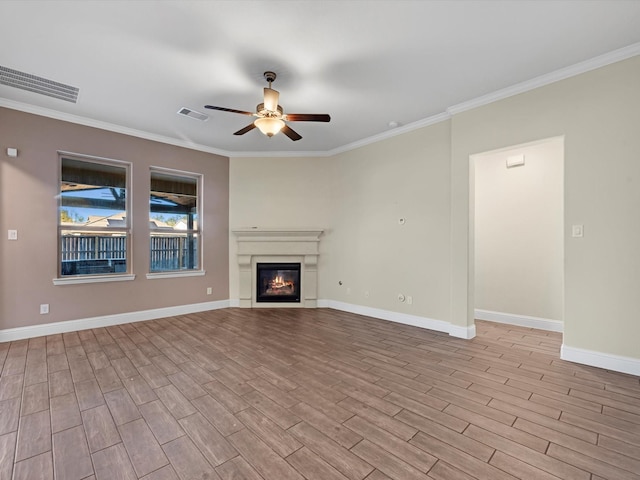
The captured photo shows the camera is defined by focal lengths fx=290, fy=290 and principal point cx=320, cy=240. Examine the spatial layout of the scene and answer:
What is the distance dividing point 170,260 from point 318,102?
11.8 ft

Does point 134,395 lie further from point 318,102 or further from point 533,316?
point 533,316

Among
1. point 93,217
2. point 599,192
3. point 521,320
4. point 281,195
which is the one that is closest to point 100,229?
point 93,217

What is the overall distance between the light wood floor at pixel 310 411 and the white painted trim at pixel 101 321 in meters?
0.23

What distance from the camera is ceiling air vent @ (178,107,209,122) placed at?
12.7ft

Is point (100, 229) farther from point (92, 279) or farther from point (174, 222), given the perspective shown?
point (174, 222)

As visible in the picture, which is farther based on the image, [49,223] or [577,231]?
[49,223]

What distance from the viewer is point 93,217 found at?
14.2ft

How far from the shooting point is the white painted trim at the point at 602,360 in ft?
8.86

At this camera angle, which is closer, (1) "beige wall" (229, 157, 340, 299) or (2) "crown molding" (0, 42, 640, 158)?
(2) "crown molding" (0, 42, 640, 158)

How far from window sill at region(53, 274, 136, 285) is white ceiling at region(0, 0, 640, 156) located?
2.23 meters

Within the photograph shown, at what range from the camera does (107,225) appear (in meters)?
4.43

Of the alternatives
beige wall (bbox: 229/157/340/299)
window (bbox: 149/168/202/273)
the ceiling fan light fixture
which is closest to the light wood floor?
window (bbox: 149/168/202/273)

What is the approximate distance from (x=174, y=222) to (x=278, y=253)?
1.92 metres

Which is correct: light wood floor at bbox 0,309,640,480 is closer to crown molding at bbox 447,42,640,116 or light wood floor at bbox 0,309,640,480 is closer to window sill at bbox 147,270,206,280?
window sill at bbox 147,270,206,280
